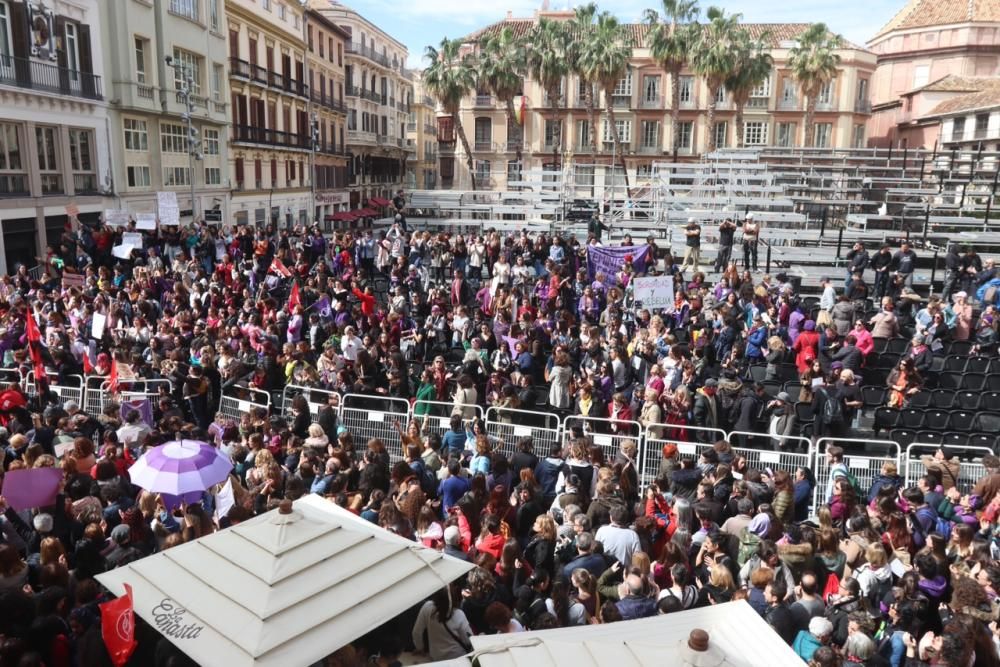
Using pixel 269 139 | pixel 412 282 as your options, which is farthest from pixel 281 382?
pixel 269 139

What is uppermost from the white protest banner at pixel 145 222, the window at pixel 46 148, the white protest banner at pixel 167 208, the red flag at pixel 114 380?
the window at pixel 46 148

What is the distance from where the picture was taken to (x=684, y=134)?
192ft

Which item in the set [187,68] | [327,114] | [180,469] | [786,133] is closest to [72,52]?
[187,68]

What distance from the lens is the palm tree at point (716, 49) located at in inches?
1818

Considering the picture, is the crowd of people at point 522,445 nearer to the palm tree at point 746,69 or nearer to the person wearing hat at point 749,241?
the person wearing hat at point 749,241

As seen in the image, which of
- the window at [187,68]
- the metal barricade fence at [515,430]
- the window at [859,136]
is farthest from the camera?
the window at [859,136]

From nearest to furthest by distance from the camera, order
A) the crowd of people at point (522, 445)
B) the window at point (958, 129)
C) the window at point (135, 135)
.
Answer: the crowd of people at point (522, 445)
the window at point (135, 135)
the window at point (958, 129)

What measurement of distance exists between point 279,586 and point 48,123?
27235 millimetres

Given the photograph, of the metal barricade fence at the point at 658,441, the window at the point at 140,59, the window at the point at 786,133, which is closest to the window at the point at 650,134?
the window at the point at 786,133

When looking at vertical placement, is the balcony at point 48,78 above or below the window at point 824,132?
below

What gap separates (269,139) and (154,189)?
535 inches

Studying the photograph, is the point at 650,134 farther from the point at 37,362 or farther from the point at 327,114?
the point at 37,362

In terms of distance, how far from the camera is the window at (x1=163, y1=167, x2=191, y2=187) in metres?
33.7

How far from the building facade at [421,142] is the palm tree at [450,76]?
22.6 meters
